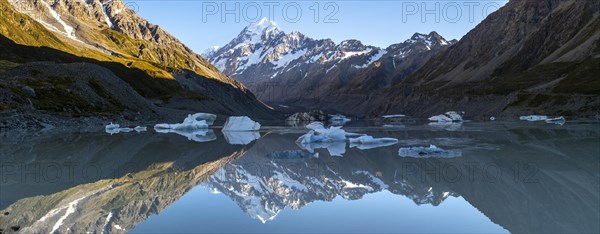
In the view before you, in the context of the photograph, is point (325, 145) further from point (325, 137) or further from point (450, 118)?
point (450, 118)

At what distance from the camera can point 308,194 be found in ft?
50.4

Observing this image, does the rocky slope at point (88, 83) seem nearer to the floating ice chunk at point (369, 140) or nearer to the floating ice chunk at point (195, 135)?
the floating ice chunk at point (195, 135)

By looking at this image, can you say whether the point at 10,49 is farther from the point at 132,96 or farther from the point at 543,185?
the point at 543,185

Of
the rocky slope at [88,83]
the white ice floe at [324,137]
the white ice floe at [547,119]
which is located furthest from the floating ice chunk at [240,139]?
the white ice floe at [547,119]

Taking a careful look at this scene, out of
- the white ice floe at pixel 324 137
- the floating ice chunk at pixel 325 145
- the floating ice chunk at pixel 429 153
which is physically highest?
the white ice floe at pixel 324 137

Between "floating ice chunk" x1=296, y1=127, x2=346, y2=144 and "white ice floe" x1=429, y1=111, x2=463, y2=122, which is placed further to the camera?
"white ice floe" x1=429, y1=111, x2=463, y2=122

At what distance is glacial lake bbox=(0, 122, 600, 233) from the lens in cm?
1101

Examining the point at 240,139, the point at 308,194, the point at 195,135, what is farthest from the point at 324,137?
the point at 308,194

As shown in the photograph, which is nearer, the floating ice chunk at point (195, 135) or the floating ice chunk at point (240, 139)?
the floating ice chunk at point (240, 139)

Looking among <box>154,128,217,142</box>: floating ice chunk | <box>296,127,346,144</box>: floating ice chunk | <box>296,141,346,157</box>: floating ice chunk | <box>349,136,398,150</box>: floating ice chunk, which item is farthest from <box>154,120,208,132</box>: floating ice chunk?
<box>349,136,398,150</box>: floating ice chunk

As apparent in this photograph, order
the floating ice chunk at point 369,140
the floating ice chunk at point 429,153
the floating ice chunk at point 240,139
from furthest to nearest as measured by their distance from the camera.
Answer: the floating ice chunk at point 240,139 → the floating ice chunk at point 369,140 → the floating ice chunk at point 429,153

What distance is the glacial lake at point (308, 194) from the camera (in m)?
11.0

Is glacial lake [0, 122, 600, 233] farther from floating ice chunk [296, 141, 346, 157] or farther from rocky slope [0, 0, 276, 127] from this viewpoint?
rocky slope [0, 0, 276, 127]

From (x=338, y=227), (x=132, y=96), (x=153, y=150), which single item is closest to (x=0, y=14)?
(x=132, y=96)
